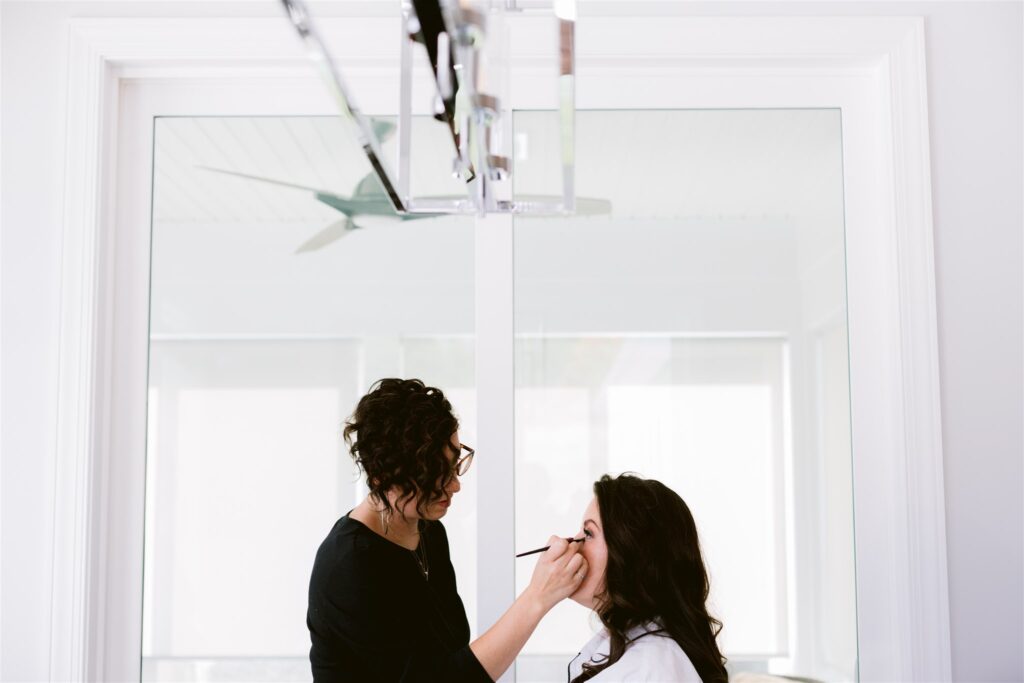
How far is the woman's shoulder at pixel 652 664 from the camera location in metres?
1.55

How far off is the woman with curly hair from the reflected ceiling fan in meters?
0.53

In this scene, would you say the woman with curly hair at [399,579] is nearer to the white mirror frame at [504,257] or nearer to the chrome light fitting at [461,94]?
the white mirror frame at [504,257]

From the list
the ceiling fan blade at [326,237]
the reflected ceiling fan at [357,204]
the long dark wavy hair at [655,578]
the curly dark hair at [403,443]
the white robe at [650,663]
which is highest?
the reflected ceiling fan at [357,204]

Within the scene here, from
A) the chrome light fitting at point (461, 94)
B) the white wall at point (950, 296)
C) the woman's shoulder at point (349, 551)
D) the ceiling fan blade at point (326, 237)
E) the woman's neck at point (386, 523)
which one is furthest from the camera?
the ceiling fan blade at point (326, 237)

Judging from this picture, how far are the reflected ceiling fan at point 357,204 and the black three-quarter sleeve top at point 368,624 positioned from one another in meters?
0.71

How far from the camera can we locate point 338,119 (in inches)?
87.2

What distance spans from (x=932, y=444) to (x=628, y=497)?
0.76 m

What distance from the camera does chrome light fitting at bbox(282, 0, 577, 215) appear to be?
36.6 inches

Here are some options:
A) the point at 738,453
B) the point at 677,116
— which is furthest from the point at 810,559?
the point at 677,116

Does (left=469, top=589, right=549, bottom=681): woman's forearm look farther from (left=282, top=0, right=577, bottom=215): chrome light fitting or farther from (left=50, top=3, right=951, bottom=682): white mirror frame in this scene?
(left=282, top=0, right=577, bottom=215): chrome light fitting

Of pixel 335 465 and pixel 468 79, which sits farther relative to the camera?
pixel 335 465

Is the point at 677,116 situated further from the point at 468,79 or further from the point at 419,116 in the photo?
the point at 468,79

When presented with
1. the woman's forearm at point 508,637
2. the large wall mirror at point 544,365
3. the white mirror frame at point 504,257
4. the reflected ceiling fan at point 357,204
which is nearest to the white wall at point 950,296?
the white mirror frame at point 504,257

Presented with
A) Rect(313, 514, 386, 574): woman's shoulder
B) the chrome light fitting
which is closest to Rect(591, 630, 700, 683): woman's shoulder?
Rect(313, 514, 386, 574): woman's shoulder
